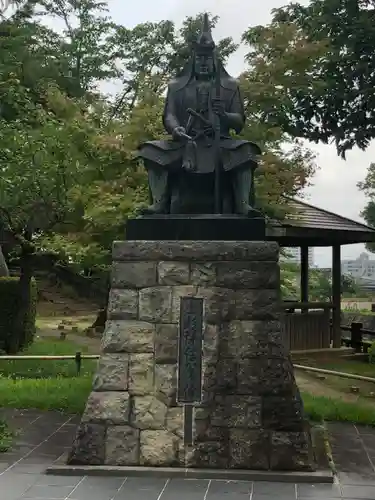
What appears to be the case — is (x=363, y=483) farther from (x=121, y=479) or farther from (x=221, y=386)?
(x=121, y=479)

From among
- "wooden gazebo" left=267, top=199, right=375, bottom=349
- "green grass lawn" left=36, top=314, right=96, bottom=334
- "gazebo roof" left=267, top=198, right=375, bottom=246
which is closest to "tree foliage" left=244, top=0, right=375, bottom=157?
"gazebo roof" left=267, top=198, right=375, bottom=246

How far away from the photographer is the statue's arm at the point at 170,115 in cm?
594

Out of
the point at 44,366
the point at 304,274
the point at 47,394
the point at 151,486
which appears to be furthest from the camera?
the point at 304,274

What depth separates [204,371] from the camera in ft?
17.4

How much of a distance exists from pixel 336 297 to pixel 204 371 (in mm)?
11050

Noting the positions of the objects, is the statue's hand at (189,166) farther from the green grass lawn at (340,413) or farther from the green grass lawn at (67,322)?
the green grass lawn at (67,322)

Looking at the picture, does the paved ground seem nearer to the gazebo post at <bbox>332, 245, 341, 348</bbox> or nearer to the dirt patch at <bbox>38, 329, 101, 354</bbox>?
the dirt patch at <bbox>38, 329, 101, 354</bbox>

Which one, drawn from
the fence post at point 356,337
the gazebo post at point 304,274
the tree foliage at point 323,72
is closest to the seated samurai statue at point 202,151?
the tree foliage at point 323,72

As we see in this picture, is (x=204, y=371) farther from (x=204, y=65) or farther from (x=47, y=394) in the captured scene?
(x=47, y=394)

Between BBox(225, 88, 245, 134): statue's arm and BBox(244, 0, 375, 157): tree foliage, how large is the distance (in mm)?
4616

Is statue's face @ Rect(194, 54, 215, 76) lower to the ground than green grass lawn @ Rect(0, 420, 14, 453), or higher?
higher

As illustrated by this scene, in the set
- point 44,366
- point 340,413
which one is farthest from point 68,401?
point 44,366

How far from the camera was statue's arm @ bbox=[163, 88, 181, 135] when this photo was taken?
19.5ft

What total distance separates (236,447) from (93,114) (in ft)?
27.2
